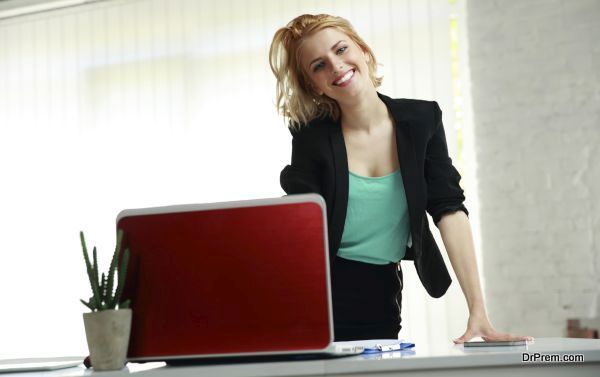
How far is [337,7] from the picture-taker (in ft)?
15.6

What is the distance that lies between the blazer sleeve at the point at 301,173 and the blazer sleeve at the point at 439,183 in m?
0.27

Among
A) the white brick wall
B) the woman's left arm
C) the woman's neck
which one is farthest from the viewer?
the white brick wall

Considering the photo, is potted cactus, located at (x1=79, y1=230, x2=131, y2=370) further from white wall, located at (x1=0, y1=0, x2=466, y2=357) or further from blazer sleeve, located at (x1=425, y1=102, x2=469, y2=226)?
white wall, located at (x1=0, y1=0, x2=466, y2=357)

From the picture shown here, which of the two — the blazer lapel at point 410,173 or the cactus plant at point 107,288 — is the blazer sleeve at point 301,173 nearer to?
the blazer lapel at point 410,173

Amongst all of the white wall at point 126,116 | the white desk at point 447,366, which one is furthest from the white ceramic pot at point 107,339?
the white wall at point 126,116

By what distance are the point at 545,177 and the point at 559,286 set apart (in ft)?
1.96

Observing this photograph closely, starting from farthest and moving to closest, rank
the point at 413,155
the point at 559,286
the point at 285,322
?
the point at 559,286, the point at 413,155, the point at 285,322

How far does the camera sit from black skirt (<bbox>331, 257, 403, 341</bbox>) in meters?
1.93

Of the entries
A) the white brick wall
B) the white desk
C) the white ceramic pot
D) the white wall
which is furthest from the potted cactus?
the white wall

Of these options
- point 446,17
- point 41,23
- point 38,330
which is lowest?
point 38,330

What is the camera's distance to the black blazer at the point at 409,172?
182 centimetres

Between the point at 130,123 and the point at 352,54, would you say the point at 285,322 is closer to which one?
the point at 352,54

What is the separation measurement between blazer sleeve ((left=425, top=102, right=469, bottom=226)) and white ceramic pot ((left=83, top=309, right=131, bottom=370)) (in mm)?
863

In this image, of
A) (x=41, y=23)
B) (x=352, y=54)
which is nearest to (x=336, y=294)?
(x=352, y=54)
